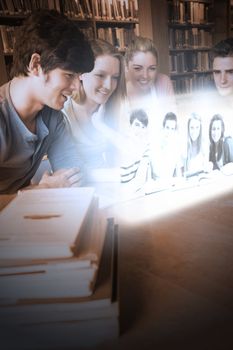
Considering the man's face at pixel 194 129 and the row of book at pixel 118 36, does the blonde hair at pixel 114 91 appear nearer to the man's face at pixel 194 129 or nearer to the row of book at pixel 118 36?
the row of book at pixel 118 36

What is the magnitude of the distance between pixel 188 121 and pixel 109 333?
6.11 ft

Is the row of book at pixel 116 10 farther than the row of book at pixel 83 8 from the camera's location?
Yes

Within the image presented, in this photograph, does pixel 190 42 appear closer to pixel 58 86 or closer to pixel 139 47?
pixel 139 47

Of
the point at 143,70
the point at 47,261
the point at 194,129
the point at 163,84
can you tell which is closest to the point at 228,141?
the point at 194,129

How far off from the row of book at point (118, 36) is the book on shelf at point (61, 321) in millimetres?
1451

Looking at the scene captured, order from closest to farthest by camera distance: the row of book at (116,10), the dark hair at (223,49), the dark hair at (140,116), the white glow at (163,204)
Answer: the white glow at (163,204) → the row of book at (116,10) → the dark hair at (140,116) → the dark hair at (223,49)

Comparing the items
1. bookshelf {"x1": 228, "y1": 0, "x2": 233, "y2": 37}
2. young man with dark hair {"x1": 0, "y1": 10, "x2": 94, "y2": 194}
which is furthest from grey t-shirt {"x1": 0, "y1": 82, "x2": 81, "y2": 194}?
bookshelf {"x1": 228, "y1": 0, "x2": 233, "y2": 37}

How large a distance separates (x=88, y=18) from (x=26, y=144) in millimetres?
742

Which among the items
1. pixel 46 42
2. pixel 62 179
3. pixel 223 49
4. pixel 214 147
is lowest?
pixel 214 147

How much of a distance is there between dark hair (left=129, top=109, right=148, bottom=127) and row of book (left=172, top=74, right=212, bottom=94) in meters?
0.31

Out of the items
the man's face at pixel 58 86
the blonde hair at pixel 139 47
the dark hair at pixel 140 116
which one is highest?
the blonde hair at pixel 139 47

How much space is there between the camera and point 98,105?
1.83 meters

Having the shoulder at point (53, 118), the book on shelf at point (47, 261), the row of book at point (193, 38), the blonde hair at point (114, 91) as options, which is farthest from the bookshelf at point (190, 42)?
the book on shelf at point (47, 261)

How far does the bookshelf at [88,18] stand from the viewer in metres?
1.50
